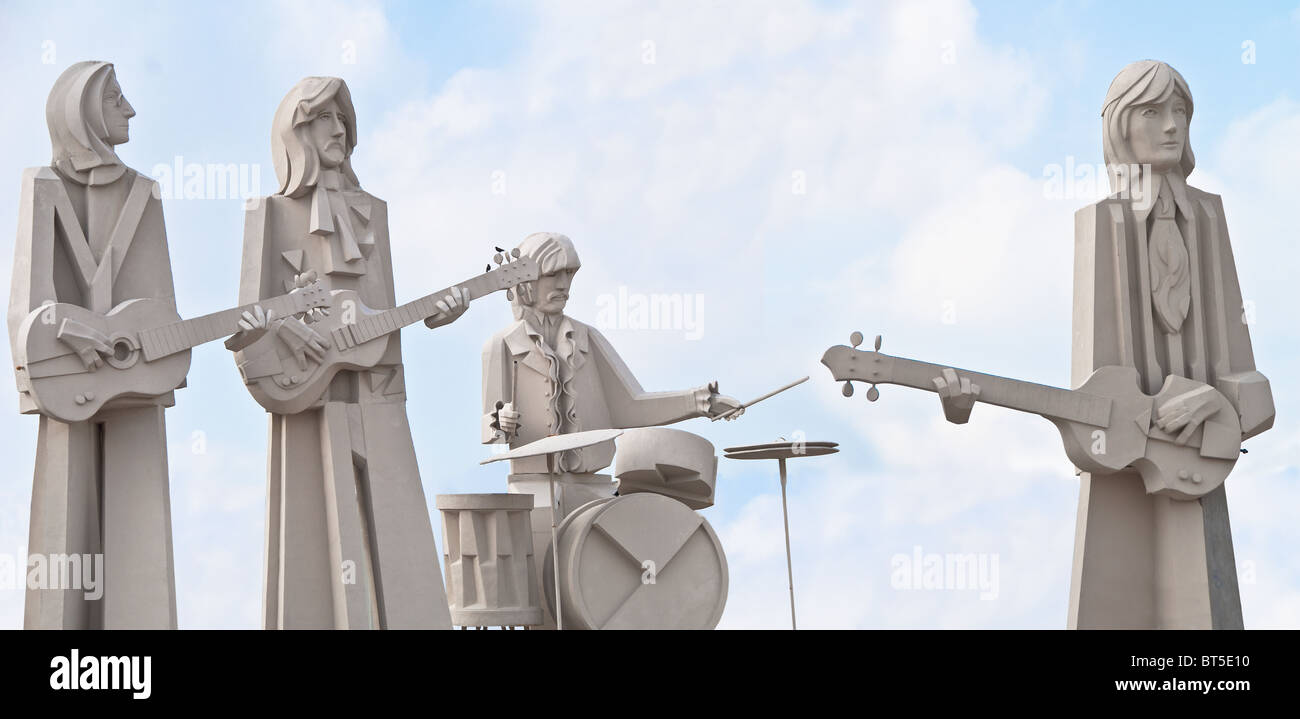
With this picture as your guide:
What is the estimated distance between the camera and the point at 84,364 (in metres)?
8.74

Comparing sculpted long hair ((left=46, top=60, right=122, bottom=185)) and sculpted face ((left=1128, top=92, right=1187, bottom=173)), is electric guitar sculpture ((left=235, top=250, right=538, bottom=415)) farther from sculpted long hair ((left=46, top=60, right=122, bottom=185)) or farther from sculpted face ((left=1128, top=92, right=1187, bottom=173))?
sculpted face ((left=1128, top=92, right=1187, bottom=173))

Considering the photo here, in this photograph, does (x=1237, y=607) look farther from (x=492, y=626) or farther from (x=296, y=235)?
(x=296, y=235)

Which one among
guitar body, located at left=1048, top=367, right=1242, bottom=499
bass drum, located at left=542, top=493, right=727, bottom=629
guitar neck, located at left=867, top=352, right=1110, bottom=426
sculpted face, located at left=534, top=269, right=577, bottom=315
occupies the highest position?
sculpted face, located at left=534, top=269, right=577, bottom=315

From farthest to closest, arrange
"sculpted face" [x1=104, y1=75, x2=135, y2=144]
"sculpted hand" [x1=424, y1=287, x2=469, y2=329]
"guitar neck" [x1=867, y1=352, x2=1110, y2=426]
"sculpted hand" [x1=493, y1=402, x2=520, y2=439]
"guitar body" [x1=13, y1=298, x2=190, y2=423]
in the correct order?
"sculpted hand" [x1=493, y1=402, x2=520, y2=439] < "sculpted hand" [x1=424, y1=287, x2=469, y2=329] < "guitar neck" [x1=867, y1=352, x2=1110, y2=426] < "sculpted face" [x1=104, y1=75, x2=135, y2=144] < "guitar body" [x1=13, y1=298, x2=190, y2=423]

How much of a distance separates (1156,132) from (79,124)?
5730 millimetres

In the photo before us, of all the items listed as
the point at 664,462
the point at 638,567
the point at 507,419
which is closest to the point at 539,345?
the point at 507,419

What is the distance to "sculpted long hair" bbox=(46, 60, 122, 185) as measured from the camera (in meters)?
9.07

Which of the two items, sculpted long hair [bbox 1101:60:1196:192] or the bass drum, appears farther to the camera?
sculpted long hair [bbox 1101:60:1196:192]

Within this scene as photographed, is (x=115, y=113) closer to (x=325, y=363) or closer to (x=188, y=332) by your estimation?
(x=188, y=332)

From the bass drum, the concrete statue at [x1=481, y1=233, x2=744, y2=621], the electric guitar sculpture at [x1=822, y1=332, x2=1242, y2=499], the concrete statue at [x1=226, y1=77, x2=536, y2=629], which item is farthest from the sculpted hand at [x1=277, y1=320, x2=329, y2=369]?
the electric guitar sculpture at [x1=822, y1=332, x2=1242, y2=499]

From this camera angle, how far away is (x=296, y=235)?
32.8ft

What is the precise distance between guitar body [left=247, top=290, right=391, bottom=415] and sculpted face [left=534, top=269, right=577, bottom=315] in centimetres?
112

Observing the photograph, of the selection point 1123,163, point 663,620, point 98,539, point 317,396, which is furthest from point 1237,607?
point 98,539

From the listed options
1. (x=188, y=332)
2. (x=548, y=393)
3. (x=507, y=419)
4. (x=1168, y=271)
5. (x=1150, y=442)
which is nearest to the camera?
(x=188, y=332)
